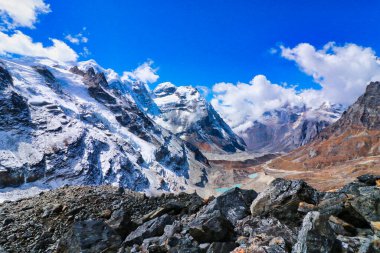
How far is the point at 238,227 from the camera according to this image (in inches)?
718

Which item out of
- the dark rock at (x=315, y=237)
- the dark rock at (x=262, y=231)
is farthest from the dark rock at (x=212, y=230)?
the dark rock at (x=315, y=237)

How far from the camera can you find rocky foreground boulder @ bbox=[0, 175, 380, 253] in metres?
12.6

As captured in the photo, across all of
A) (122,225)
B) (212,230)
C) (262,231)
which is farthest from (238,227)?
(122,225)

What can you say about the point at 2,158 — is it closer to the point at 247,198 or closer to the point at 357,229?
the point at 247,198

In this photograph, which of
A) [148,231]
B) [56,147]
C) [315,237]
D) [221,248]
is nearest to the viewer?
[315,237]

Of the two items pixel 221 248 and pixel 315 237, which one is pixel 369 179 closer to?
pixel 221 248

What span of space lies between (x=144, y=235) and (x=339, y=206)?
389 inches

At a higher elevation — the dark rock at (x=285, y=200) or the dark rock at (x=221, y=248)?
the dark rock at (x=285, y=200)

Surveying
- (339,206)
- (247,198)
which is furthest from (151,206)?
(339,206)

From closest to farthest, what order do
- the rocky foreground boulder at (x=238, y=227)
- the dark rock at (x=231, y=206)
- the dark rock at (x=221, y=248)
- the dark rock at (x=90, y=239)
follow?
the rocky foreground boulder at (x=238, y=227), the dark rock at (x=221, y=248), the dark rock at (x=90, y=239), the dark rock at (x=231, y=206)

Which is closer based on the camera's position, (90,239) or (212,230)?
(212,230)

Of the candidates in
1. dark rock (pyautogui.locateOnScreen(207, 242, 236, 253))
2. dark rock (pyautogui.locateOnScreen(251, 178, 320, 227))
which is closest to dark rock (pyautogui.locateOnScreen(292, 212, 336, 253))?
dark rock (pyautogui.locateOnScreen(207, 242, 236, 253))

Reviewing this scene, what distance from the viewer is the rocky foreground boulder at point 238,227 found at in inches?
496

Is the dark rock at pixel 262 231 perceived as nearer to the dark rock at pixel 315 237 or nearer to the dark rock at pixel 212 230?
the dark rock at pixel 212 230
